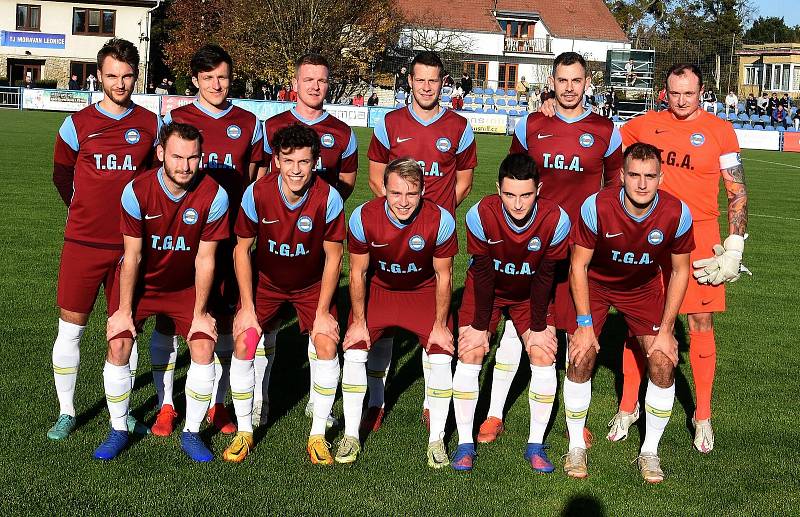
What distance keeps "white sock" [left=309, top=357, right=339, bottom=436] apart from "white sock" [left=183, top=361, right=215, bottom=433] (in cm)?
61

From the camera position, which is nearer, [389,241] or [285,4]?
[389,241]

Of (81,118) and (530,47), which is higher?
(530,47)

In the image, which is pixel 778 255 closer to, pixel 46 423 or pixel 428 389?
pixel 428 389

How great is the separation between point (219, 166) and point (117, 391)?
59.7 inches

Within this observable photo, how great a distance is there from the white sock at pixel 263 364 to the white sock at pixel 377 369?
2.09 ft

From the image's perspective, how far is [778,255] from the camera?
501 inches

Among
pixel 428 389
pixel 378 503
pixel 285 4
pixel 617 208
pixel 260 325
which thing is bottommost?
pixel 378 503

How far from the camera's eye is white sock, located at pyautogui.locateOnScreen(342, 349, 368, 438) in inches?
208

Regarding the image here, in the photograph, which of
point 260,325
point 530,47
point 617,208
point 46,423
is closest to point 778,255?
point 617,208

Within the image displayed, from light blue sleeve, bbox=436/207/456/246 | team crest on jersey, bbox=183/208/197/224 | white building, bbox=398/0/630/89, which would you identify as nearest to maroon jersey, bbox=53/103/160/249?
team crest on jersey, bbox=183/208/197/224

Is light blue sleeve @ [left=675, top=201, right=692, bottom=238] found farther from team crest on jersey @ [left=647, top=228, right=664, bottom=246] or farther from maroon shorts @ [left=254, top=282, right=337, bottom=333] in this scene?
maroon shorts @ [left=254, top=282, right=337, bottom=333]

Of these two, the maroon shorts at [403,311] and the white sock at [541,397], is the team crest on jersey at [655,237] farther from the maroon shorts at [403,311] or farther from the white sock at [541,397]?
the maroon shorts at [403,311]

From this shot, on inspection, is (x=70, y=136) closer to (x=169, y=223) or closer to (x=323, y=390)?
(x=169, y=223)

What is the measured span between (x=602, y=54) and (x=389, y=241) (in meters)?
63.2
